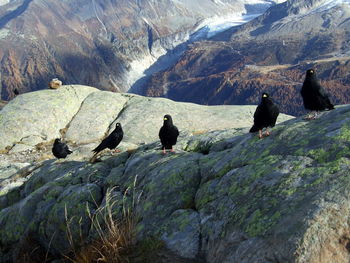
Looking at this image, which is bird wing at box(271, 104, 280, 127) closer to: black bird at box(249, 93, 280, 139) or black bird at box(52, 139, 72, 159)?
black bird at box(249, 93, 280, 139)

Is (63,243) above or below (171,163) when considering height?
below

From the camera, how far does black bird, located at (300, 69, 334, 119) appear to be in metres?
11.9

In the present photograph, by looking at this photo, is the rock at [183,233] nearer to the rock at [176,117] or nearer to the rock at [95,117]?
the rock at [95,117]

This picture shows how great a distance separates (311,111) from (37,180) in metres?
13.6

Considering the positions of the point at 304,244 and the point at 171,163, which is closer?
the point at 304,244

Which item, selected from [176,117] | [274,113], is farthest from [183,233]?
[176,117]

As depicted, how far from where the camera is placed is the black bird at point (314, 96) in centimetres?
1186

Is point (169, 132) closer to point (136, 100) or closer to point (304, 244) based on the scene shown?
point (304, 244)

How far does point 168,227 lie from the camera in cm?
869

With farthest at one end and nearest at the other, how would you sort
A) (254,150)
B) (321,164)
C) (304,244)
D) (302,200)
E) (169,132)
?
(169,132), (254,150), (321,164), (302,200), (304,244)

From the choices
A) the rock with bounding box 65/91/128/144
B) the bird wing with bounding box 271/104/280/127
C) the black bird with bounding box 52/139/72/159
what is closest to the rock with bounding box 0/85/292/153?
the rock with bounding box 65/91/128/144

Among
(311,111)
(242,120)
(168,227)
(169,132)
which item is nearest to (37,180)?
(169,132)

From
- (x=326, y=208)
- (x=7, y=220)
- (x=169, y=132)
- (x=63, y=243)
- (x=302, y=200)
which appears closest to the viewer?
(x=326, y=208)

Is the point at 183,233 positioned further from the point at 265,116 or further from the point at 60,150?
the point at 60,150
